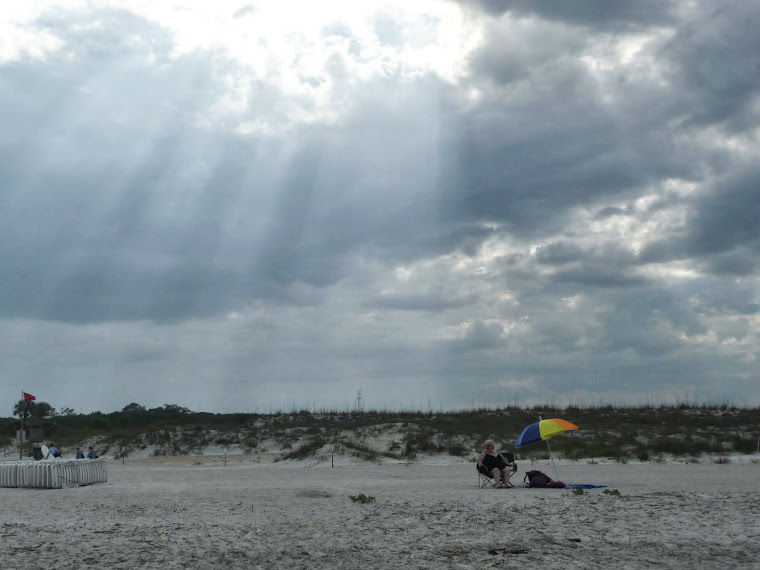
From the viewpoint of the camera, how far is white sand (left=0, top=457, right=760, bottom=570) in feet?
29.7

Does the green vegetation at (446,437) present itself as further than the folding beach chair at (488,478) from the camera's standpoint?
Yes

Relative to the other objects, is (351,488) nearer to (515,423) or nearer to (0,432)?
(515,423)

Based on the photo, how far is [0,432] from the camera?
5128cm

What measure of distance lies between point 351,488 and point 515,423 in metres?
31.1

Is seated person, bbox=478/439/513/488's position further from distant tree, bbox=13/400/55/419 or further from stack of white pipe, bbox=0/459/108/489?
distant tree, bbox=13/400/55/419

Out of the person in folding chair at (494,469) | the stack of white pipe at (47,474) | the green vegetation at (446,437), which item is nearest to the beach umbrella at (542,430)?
A: the person in folding chair at (494,469)

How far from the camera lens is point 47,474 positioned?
20.4 m

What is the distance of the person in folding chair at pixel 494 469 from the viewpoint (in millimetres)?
17562

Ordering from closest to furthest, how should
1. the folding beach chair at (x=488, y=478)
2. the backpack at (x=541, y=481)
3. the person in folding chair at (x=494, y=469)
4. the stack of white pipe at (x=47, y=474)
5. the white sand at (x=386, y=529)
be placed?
the white sand at (x=386, y=529), the backpack at (x=541, y=481), the person in folding chair at (x=494, y=469), the folding beach chair at (x=488, y=478), the stack of white pipe at (x=47, y=474)

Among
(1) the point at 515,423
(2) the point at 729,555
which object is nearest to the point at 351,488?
(2) the point at 729,555

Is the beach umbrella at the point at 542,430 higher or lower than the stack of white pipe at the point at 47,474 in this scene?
higher

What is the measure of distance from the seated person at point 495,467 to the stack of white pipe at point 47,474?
36.7 feet

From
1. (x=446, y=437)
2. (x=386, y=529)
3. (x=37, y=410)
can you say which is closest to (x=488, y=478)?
(x=386, y=529)

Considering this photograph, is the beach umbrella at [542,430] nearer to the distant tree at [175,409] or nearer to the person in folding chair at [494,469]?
the person in folding chair at [494,469]
